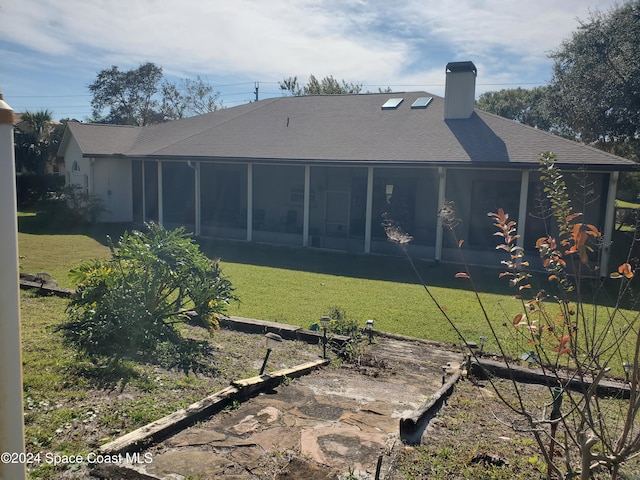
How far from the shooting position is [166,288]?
7.03m

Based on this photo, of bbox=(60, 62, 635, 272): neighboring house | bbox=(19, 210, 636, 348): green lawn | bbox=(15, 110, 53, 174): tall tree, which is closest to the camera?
bbox=(19, 210, 636, 348): green lawn

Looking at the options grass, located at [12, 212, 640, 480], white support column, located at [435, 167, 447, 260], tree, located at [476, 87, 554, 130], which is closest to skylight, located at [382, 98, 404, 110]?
white support column, located at [435, 167, 447, 260]

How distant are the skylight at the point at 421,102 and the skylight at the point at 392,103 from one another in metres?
0.66

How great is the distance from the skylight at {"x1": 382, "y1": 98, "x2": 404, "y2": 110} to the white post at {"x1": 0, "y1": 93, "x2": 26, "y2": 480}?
19603 millimetres

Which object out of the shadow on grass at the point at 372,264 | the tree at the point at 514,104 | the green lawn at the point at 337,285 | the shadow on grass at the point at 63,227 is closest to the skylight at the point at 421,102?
the shadow on grass at the point at 372,264

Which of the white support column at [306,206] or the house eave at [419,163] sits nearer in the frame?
the house eave at [419,163]

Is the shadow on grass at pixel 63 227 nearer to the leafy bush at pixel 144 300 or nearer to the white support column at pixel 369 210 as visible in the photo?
the white support column at pixel 369 210

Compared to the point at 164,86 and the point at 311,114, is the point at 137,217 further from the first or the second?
the point at 164,86

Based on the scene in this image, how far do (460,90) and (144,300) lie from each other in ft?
48.2

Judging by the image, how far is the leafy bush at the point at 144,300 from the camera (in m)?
6.47

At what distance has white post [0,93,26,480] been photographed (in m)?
1.92

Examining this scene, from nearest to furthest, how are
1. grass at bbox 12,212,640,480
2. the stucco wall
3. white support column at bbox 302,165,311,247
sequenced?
grass at bbox 12,212,640,480, white support column at bbox 302,165,311,247, the stucco wall

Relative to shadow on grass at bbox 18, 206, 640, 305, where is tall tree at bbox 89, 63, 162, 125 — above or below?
above

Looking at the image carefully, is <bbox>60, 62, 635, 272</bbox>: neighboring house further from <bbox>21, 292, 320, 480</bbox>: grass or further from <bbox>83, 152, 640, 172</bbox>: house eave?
<bbox>21, 292, 320, 480</bbox>: grass
